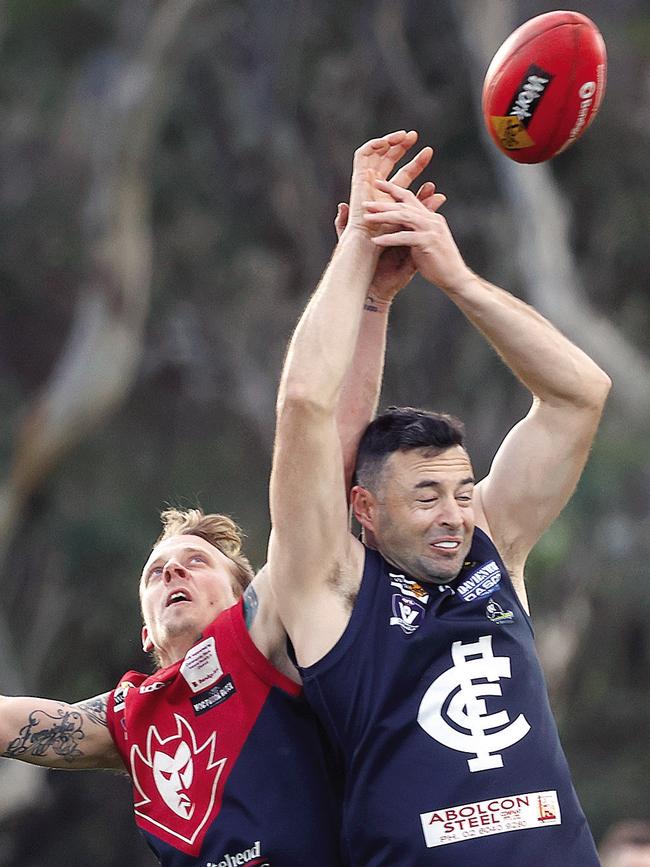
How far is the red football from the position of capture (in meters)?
5.19

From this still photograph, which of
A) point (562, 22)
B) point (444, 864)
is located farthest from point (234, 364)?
point (444, 864)

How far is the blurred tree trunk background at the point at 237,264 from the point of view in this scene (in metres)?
17.7

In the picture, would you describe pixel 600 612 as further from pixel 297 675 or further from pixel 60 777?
pixel 297 675

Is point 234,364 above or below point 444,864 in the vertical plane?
above

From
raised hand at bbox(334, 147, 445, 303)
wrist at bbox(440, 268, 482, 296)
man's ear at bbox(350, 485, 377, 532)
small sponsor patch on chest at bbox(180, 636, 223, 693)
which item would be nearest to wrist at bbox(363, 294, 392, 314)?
raised hand at bbox(334, 147, 445, 303)

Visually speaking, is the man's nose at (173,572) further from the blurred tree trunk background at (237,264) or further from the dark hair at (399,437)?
the blurred tree trunk background at (237,264)

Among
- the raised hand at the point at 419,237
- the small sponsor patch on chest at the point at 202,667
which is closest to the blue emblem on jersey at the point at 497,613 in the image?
the small sponsor patch on chest at the point at 202,667

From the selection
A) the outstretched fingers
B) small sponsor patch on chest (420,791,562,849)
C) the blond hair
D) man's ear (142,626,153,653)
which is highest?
the outstretched fingers

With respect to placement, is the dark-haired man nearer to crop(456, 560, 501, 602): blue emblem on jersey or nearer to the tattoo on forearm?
crop(456, 560, 501, 602): blue emblem on jersey

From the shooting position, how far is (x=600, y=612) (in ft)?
59.4

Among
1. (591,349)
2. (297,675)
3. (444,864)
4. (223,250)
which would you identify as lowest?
(444,864)

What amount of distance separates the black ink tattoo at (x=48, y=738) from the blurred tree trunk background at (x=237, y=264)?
12527 mm

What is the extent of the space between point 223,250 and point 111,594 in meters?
4.04

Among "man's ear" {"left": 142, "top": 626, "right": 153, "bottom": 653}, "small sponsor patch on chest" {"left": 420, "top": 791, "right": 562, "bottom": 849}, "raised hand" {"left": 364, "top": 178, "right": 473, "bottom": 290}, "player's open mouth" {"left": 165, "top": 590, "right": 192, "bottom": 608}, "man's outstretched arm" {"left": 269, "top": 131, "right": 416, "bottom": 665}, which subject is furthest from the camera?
"man's ear" {"left": 142, "top": 626, "right": 153, "bottom": 653}
